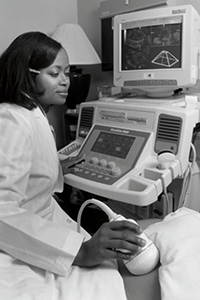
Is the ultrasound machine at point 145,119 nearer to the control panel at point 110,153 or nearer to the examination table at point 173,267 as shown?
the control panel at point 110,153

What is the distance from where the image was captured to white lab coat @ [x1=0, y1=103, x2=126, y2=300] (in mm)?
612

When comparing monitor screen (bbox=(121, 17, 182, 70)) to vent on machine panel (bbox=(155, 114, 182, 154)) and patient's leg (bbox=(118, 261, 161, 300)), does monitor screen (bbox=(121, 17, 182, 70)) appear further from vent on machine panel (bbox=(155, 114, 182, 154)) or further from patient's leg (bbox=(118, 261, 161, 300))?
patient's leg (bbox=(118, 261, 161, 300))

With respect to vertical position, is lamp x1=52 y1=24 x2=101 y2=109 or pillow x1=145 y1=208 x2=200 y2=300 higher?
lamp x1=52 y1=24 x2=101 y2=109

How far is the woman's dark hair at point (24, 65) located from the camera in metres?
0.90

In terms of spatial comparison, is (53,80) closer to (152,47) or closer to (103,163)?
(103,163)

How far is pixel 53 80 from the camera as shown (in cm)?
101

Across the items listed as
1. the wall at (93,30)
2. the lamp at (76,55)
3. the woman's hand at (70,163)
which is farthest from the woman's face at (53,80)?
the wall at (93,30)

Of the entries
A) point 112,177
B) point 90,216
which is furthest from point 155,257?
point 90,216

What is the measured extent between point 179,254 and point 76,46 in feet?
6.08

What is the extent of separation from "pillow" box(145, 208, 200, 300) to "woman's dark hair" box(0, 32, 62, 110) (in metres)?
0.51

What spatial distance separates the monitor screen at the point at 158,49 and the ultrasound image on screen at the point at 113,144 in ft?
1.01

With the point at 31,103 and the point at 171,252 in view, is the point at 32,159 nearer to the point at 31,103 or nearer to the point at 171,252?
the point at 31,103

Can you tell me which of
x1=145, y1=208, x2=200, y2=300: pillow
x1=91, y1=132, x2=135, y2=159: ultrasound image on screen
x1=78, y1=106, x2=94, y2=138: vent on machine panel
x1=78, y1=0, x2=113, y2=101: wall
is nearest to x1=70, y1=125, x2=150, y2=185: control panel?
x1=91, y1=132, x2=135, y2=159: ultrasound image on screen

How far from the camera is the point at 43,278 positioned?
2.24 feet
